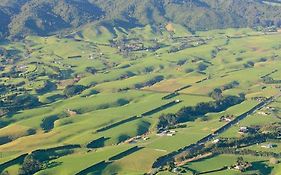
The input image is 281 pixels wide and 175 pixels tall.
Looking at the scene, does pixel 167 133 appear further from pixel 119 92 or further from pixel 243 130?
pixel 119 92

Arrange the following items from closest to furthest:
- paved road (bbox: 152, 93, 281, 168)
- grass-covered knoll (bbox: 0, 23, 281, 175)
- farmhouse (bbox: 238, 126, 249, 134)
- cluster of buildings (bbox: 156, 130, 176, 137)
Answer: paved road (bbox: 152, 93, 281, 168)
grass-covered knoll (bbox: 0, 23, 281, 175)
farmhouse (bbox: 238, 126, 249, 134)
cluster of buildings (bbox: 156, 130, 176, 137)

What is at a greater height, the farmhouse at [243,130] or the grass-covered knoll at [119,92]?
the grass-covered knoll at [119,92]

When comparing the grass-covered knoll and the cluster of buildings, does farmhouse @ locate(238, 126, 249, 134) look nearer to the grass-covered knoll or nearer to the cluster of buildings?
the grass-covered knoll

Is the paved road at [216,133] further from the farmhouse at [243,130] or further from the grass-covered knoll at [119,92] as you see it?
the farmhouse at [243,130]

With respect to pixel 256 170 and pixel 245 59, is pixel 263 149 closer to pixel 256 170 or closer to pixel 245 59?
pixel 256 170

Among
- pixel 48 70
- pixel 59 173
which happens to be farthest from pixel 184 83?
pixel 59 173

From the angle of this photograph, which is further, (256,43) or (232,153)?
(256,43)

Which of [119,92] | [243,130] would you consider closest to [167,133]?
[243,130]

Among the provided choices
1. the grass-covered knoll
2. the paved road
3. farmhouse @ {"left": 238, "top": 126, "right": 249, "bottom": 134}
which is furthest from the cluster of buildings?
farmhouse @ {"left": 238, "top": 126, "right": 249, "bottom": 134}

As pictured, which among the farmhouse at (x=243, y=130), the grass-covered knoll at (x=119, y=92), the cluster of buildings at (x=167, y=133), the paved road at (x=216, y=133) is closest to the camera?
the paved road at (x=216, y=133)

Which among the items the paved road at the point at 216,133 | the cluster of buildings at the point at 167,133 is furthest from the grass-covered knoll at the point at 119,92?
the paved road at the point at 216,133

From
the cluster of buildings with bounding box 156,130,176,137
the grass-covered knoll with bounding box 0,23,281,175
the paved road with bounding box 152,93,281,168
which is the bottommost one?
the paved road with bounding box 152,93,281,168
